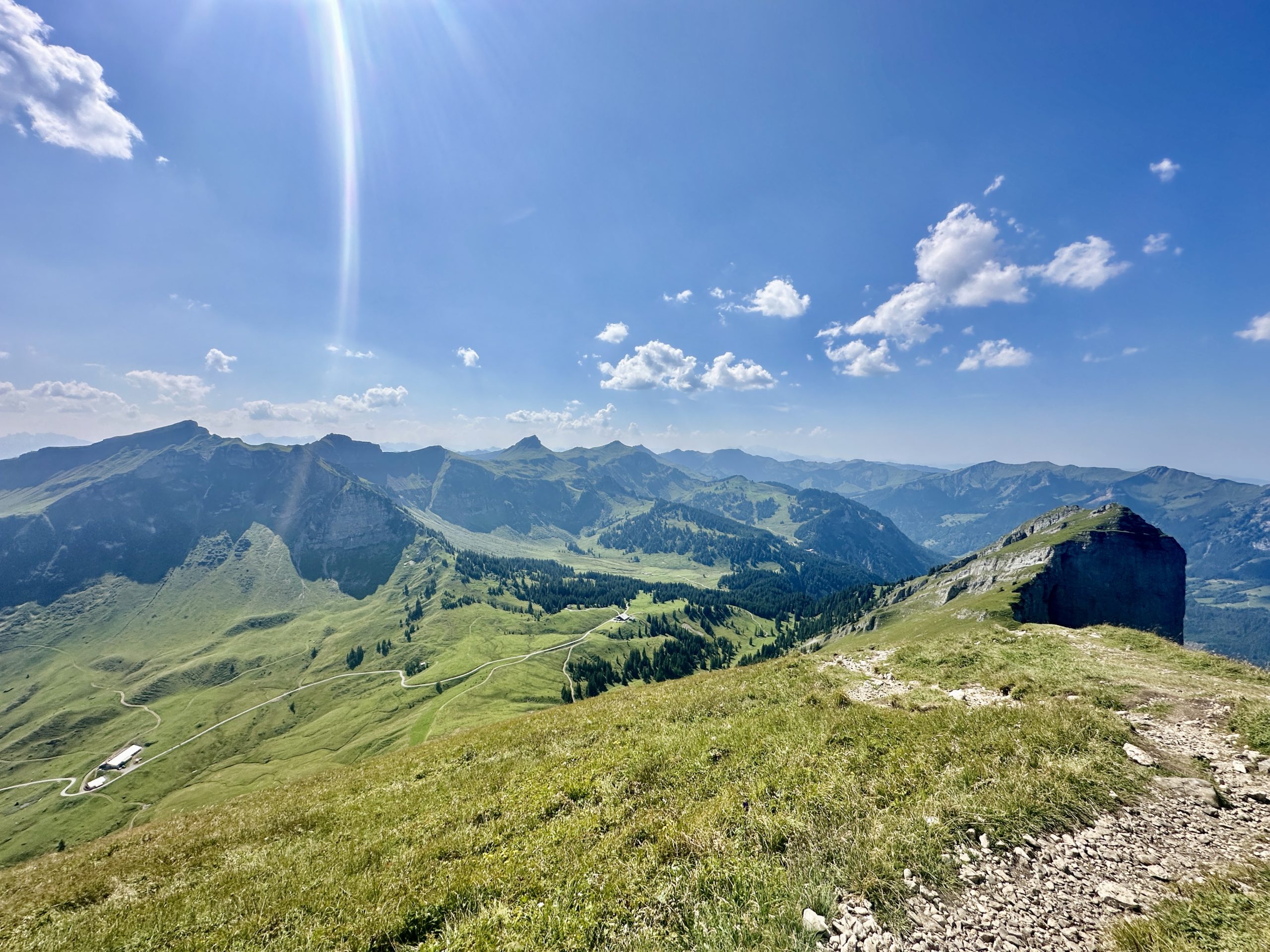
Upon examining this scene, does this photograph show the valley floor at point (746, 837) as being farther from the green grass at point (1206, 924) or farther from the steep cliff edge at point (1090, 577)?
the steep cliff edge at point (1090, 577)

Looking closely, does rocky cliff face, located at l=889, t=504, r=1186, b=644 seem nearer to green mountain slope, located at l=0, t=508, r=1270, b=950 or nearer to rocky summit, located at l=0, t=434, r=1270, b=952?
rocky summit, located at l=0, t=434, r=1270, b=952

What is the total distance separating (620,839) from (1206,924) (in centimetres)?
1032

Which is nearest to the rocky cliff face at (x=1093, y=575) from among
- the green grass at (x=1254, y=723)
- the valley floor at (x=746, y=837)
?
the green grass at (x=1254, y=723)

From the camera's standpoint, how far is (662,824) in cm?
1169

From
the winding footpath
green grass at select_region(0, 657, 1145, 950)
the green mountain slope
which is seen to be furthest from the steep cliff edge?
green grass at select_region(0, 657, 1145, 950)

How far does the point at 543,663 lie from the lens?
166875 mm

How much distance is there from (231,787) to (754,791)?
178 meters

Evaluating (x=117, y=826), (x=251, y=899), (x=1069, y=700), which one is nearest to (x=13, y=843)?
(x=117, y=826)

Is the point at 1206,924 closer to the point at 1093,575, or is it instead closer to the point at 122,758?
the point at 1093,575

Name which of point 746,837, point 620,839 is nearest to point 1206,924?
point 746,837

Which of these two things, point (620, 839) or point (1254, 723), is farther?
point (1254, 723)

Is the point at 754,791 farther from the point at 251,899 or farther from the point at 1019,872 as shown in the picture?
the point at 251,899

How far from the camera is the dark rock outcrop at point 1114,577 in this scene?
524 ft

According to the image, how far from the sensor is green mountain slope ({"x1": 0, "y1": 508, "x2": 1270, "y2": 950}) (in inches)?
352
